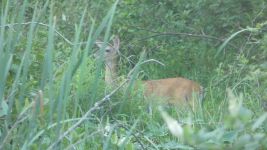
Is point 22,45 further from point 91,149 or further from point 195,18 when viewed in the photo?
point 195,18

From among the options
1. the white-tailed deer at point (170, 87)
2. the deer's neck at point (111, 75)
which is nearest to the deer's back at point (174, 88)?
the white-tailed deer at point (170, 87)

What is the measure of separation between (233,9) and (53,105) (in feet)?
17.4

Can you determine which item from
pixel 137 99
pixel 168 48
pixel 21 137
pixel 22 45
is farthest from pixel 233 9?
pixel 21 137

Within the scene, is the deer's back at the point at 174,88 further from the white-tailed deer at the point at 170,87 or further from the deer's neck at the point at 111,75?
the deer's neck at the point at 111,75

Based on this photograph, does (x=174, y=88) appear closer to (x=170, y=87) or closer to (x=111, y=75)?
(x=170, y=87)

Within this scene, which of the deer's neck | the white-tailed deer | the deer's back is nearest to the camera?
the deer's neck

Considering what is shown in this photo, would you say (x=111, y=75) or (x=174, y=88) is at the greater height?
(x=111, y=75)

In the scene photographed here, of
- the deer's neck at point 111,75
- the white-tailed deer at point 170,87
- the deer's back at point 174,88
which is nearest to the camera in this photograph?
the deer's neck at point 111,75

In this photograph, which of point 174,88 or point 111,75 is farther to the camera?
point 174,88

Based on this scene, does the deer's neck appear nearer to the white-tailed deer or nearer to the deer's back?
the white-tailed deer

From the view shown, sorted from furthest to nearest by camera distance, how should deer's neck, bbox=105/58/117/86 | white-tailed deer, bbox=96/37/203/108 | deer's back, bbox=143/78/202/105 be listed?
deer's back, bbox=143/78/202/105 < white-tailed deer, bbox=96/37/203/108 < deer's neck, bbox=105/58/117/86

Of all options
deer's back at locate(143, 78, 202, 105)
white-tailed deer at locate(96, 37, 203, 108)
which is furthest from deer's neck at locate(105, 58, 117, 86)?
deer's back at locate(143, 78, 202, 105)

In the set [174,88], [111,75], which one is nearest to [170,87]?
[174,88]

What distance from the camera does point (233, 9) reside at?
25.8 ft
